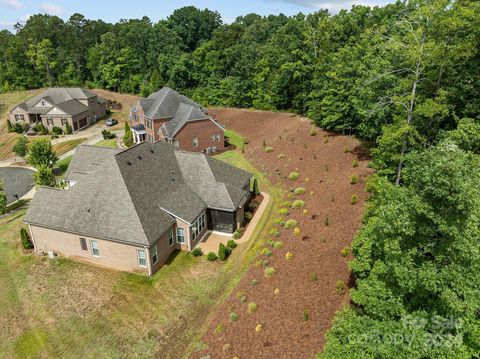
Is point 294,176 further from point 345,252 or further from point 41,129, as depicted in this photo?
point 41,129

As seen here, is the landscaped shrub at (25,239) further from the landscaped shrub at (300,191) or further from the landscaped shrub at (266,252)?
the landscaped shrub at (300,191)

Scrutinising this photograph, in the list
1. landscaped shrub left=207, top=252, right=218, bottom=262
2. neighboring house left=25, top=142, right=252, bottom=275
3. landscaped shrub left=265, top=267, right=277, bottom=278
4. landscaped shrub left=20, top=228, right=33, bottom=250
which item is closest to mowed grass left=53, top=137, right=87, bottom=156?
landscaped shrub left=20, top=228, right=33, bottom=250

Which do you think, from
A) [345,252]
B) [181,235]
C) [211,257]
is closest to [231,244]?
[211,257]

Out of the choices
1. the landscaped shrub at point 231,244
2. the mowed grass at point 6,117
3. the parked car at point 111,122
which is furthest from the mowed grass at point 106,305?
the parked car at point 111,122

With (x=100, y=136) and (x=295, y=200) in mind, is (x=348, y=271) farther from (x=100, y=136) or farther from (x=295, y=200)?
(x=100, y=136)

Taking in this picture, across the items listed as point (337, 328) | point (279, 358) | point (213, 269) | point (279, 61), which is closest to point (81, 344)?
point (213, 269)
